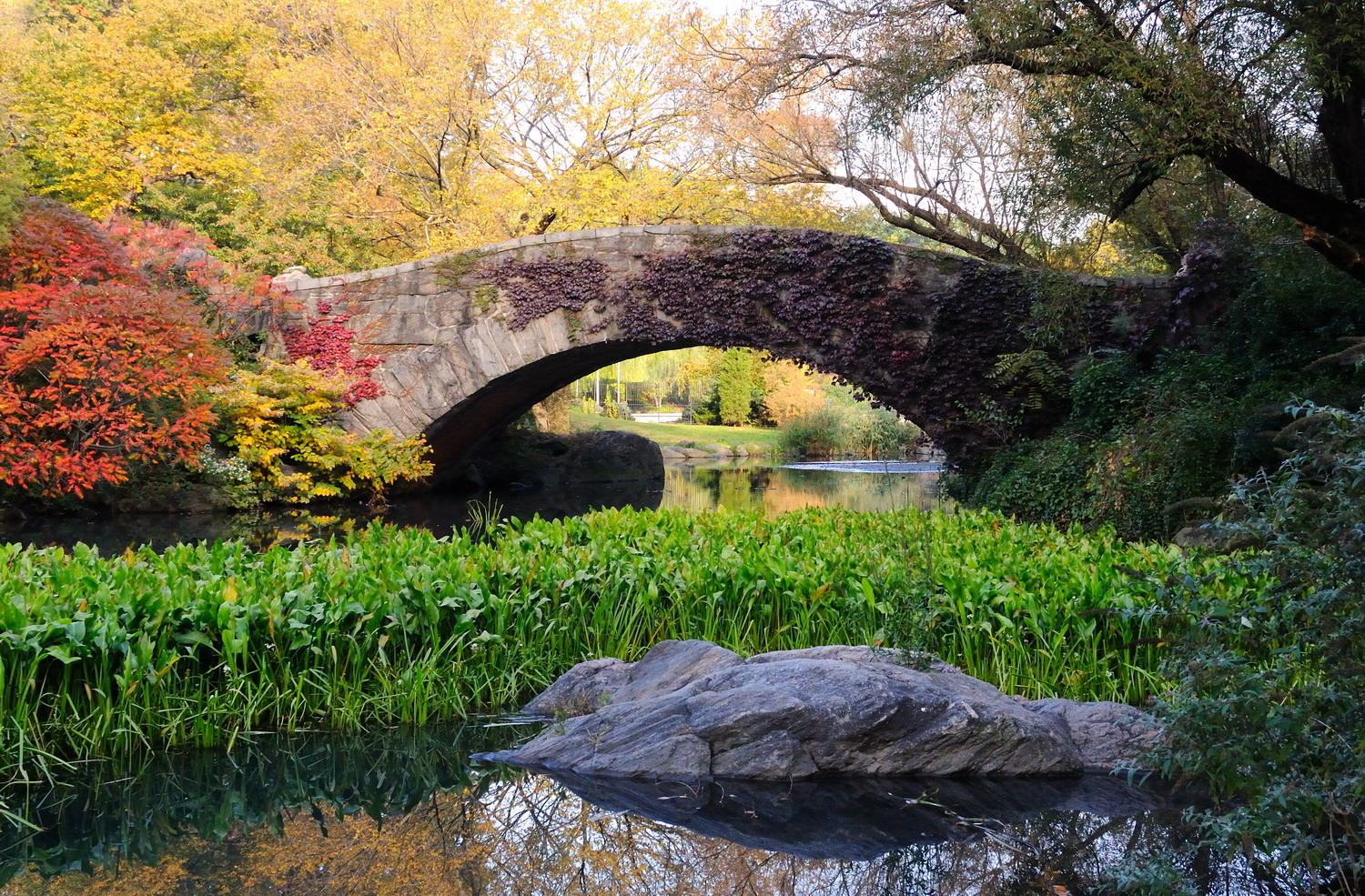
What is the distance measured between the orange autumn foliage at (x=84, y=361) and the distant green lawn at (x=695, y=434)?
13533 millimetres

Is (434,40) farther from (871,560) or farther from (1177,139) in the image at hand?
(871,560)

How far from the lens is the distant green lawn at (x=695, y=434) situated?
1094 inches

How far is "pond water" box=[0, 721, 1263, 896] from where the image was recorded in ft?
9.69

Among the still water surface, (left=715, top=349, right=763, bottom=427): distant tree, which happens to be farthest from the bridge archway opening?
(left=715, top=349, right=763, bottom=427): distant tree

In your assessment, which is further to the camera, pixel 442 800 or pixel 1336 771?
pixel 442 800

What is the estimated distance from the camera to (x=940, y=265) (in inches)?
490

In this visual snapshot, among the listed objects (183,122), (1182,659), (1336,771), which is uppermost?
(183,122)

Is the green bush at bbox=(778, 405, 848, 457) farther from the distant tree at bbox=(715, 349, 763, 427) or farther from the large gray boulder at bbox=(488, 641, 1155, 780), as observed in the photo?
the large gray boulder at bbox=(488, 641, 1155, 780)

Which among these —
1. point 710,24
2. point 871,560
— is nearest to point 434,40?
point 710,24

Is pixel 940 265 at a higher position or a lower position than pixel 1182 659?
higher

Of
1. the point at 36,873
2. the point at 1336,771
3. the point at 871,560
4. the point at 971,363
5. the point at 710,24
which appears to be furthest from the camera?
the point at 710,24

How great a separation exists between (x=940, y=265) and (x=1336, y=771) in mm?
10412

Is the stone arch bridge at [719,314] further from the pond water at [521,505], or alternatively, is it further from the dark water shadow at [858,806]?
the dark water shadow at [858,806]

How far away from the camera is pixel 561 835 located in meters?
3.28
